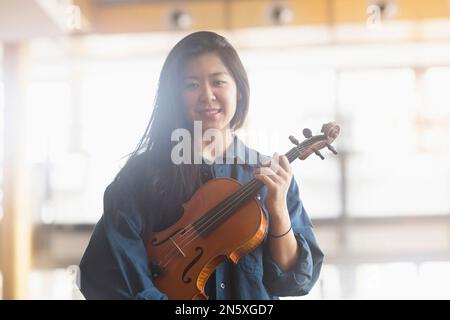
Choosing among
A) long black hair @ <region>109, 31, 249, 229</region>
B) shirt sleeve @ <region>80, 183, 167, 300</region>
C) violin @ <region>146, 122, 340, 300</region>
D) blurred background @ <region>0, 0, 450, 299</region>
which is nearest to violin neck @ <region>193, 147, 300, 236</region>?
violin @ <region>146, 122, 340, 300</region>

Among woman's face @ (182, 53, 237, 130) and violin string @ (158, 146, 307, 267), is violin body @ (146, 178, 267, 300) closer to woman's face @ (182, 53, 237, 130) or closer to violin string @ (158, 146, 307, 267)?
violin string @ (158, 146, 307, 267)

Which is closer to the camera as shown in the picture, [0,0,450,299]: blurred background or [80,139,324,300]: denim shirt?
[80,139,324,300]: denim shirt

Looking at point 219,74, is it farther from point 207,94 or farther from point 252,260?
point 252,260

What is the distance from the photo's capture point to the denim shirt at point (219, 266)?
2.20m

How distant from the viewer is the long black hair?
7.53 feet

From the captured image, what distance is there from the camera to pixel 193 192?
7.39ft

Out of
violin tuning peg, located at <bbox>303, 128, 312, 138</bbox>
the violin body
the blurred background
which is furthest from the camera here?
the blurred background

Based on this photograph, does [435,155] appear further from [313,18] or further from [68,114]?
[68,114]

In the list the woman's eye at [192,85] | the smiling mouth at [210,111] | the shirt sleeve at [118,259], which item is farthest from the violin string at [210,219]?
the woman's eye at [192,85]

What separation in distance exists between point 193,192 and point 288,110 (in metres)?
0.62

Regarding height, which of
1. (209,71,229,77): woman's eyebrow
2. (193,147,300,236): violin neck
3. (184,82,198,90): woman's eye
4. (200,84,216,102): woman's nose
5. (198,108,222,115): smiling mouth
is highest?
(209,71,229,77): woman's eyebrow

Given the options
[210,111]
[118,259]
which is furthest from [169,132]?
[118,259]

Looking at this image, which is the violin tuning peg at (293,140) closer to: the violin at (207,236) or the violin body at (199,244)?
the violin at (207,236)

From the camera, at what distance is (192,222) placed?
2184 millimetres
